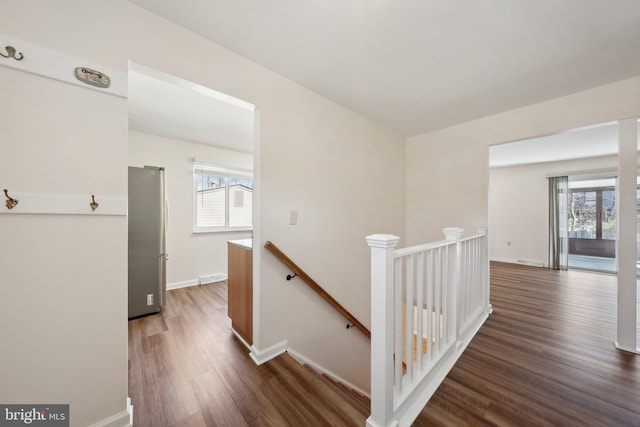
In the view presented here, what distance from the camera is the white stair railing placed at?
1159 millimetres

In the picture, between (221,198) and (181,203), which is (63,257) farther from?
(221,198)

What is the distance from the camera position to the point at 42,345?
105 centimetres

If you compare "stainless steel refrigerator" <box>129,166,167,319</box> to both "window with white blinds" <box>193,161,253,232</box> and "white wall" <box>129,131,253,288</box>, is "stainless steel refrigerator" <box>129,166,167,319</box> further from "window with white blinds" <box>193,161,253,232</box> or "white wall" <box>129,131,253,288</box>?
"window with white blinds" <box>193,161,253,232</box>

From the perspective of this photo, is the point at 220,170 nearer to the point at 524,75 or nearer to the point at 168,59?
the point at 168,59

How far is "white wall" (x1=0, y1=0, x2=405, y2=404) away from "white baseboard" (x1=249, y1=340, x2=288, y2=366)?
1.8 inches

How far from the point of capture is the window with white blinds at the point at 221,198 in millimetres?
3961

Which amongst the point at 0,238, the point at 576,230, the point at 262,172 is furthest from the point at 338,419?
the point at 576,230

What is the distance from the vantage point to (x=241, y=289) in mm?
2195

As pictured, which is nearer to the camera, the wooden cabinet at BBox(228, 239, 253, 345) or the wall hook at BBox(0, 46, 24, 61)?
the wall hook at BBox(0, 46, 24, 61)

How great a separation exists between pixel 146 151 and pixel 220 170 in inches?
44.3

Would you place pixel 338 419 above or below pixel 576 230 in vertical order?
below

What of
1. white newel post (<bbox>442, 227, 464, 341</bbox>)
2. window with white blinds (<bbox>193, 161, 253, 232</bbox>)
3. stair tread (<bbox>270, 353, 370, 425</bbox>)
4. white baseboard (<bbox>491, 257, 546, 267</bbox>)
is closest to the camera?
stair tread (<bbox>270, 353, 370, 425</bbox>)

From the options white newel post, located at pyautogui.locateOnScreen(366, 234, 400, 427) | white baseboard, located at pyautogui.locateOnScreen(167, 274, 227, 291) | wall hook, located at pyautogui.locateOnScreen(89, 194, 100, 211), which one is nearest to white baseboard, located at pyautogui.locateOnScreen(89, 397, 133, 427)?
wall hook, located at pyautogui.locateOnScreen(89, 194, 100, 211)

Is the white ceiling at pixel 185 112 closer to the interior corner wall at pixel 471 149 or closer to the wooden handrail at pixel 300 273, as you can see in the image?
the wooden handrail at pixel 300 273
